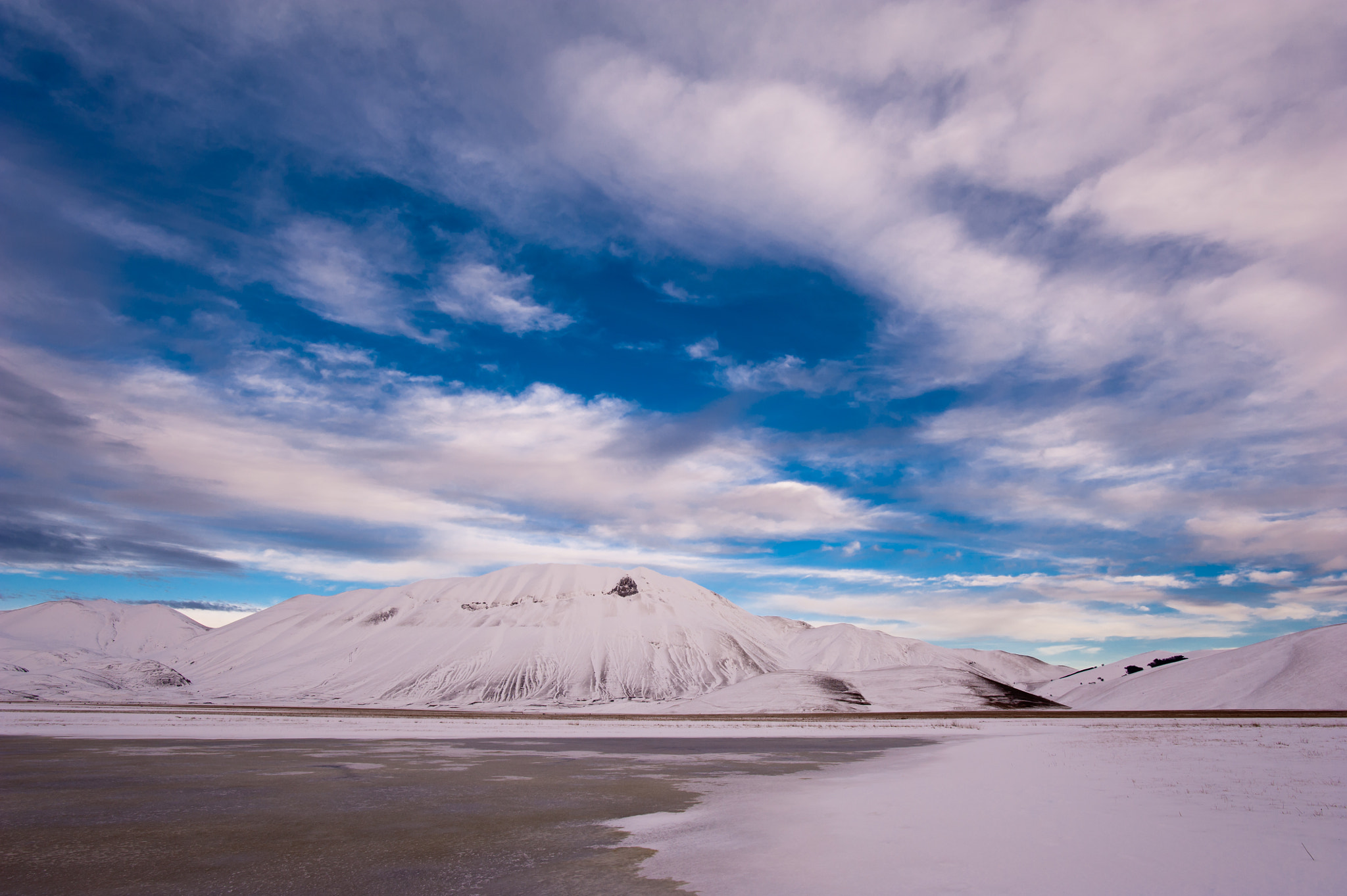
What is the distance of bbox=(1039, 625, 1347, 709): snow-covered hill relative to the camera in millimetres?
88938

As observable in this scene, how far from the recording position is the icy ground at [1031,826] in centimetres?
992

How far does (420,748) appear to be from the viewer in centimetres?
3834

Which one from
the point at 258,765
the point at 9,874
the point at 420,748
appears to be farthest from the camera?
the point at 420,748

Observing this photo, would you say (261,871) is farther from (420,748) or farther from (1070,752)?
(1070,752)

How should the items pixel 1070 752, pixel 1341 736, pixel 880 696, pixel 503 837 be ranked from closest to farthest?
pixel 503 837 < pixel 1070 752 < pixel 1341 736 < pixel 880 696

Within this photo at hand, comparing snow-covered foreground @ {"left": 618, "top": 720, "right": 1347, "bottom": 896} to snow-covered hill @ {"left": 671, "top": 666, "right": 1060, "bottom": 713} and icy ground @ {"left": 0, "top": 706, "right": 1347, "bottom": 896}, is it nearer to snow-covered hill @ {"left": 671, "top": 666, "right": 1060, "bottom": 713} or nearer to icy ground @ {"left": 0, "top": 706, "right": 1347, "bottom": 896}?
icy ground @ {"left": 0, "top": 706, "right": 1347, "bottom": 896}

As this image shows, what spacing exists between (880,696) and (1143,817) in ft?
418

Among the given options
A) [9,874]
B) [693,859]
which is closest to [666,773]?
[693,859]

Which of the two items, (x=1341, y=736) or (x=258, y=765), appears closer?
(x=258, y=765)

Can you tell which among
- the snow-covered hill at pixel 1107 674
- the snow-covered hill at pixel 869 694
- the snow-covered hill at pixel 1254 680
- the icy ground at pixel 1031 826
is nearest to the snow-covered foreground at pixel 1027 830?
the icy ground at pixel 1031 826

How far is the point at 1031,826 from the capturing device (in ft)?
45.3

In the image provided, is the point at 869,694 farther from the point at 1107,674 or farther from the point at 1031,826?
the point at 1031,826

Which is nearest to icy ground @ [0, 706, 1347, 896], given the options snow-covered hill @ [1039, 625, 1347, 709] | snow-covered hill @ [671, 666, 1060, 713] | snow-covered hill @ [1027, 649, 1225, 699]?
snow-covered hill @ [1039, 625, 1347, 709]

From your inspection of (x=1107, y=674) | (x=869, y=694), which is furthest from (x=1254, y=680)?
(x=1107, y=674)
